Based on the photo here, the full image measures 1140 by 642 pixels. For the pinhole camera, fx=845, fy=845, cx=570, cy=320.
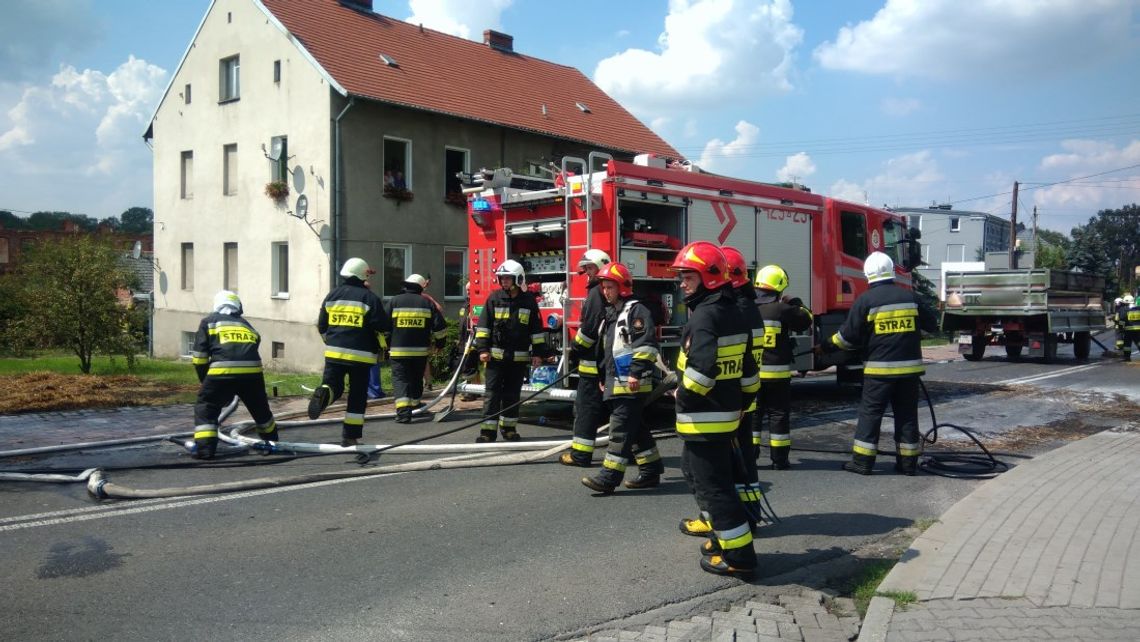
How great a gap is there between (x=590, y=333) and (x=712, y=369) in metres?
2.56

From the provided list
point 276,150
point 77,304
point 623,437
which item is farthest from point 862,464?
point 276,150

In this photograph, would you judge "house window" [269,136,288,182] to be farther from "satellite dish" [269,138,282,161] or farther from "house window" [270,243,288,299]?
"house window" [270,243,288,299]

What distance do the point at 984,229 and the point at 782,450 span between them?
202 feet

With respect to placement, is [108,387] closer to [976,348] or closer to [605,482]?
[605,482]

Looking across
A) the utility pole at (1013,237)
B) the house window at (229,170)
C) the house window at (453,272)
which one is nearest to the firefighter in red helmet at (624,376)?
the house window at (453,272)

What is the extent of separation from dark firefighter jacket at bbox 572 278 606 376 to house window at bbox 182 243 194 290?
19.0 meters

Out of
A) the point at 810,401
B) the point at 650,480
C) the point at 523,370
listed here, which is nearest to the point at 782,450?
the point at 650,480

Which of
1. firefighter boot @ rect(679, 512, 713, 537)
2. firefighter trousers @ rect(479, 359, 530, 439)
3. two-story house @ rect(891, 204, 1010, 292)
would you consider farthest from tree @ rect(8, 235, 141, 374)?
two-story house @ rect(891, 204, 1010, 292)

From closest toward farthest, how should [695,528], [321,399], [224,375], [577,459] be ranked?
[695,528] < [577,459] < [224,375] < [321,399]

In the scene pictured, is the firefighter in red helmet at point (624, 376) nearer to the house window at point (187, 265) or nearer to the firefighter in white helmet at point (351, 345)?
the firefighter in white helmet at point (351, 345)

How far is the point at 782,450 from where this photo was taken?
24.6ft

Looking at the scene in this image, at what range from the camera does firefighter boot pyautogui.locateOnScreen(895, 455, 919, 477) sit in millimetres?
7413

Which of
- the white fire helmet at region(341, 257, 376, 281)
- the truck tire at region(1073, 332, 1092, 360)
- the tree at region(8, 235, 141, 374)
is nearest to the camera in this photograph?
the white fire helmet at region(341, 257, 376, 281)

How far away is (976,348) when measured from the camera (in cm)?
2091
